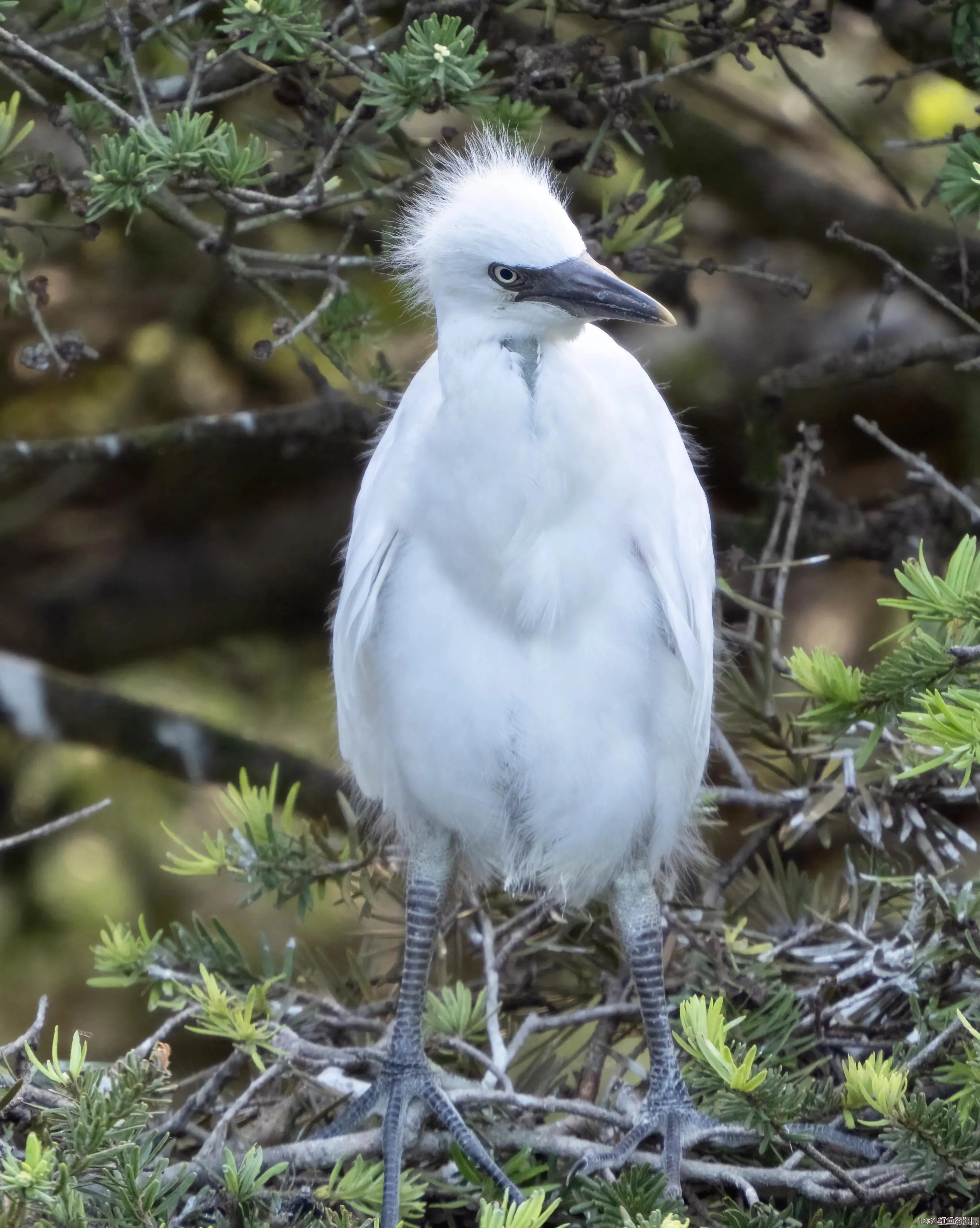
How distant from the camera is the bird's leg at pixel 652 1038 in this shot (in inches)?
41.8

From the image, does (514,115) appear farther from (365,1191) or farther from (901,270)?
(365,1191)

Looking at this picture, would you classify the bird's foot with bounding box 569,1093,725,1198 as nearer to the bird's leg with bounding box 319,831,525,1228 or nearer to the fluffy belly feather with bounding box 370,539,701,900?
the bird's leg with bounding box 319,831,525,1228

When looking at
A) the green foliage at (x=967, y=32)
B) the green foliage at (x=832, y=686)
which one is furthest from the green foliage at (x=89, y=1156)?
the green foliage at (x=967, y=32)

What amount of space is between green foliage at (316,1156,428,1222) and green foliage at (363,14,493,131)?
32.8 inches

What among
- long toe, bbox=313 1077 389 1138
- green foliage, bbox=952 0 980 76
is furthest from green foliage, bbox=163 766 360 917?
green foliage, bbox=952 0 980 76

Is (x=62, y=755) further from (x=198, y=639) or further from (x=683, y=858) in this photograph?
(x=683, y=858)

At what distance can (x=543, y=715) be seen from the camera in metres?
1.12

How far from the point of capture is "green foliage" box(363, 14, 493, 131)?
97 centimetres

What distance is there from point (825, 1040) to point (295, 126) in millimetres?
1092

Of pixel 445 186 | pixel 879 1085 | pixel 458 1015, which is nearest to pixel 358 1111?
pixel 458 1015

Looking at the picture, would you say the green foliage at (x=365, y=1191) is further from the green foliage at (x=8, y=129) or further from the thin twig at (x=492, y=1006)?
the green foliage at (x=8, y=129)

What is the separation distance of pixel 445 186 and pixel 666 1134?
83 cm

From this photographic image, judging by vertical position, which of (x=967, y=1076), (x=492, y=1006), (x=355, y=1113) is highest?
(x=967, y=1076)

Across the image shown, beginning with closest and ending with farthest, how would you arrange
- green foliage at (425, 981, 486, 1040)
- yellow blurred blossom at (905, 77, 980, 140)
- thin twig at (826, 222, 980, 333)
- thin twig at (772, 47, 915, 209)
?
thin twig at (826, 222, 980, 333) → green foliage at (425, 981, 486, 1040) → thin twig at (772, 47, 915, 209) → yellow blurred blossom at (905, 77, 980, 140)
